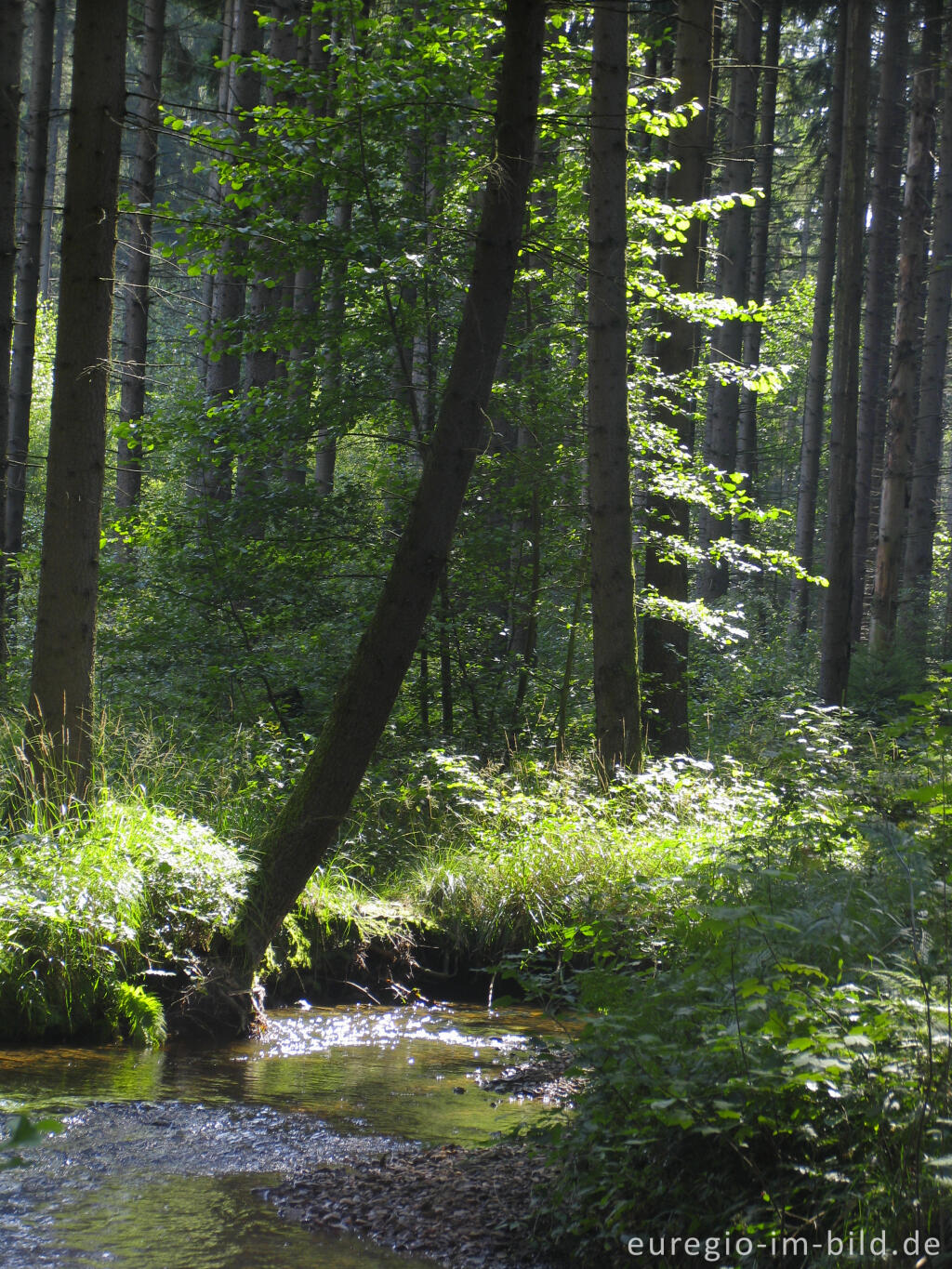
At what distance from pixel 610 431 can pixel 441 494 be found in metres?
3.54

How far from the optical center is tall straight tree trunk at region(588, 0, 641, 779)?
851 cm

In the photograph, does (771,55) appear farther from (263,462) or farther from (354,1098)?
(354,1098)

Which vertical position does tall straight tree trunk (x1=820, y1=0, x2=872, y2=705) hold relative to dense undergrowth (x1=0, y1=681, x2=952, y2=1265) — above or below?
above

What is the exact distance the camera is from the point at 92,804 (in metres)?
6.43

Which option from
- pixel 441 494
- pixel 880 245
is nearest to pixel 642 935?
pixel 441 494

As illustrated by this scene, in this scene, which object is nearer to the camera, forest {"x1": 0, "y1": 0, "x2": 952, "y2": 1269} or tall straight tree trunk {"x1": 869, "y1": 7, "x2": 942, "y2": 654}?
forest {"x1": 0, "y1": 0, "x2": 952, "y2": 1269}

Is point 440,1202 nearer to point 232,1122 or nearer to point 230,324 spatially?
point 232,1122

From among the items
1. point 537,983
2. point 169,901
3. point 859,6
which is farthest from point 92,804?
point 859,6

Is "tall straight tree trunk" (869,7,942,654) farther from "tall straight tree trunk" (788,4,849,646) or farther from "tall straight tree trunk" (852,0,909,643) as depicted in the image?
"tall straight tree trunk" (788,4,849,646)

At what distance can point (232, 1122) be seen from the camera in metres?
4.53

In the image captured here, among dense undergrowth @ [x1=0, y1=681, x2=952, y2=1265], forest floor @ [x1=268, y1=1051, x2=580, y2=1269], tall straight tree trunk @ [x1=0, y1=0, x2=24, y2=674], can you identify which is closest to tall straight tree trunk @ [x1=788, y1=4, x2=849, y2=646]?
dense undergrowth @ [x1=0, y1=681, x2=952, y2=1265]

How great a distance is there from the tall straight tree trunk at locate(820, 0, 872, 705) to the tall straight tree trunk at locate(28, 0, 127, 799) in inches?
413

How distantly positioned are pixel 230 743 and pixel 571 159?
21.8ft

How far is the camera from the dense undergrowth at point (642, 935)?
2.79 metres
